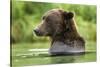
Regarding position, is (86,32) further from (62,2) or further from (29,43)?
(29,43)

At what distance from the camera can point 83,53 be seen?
7.43 feet

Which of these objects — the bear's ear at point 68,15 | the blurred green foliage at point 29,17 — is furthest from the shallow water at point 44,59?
the bear's ear at point 68,15

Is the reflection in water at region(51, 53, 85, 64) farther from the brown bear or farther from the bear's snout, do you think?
the bear's snout

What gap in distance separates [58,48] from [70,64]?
0.23 meters

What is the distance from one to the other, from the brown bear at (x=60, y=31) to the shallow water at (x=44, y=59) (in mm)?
55

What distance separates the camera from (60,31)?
2156 mm

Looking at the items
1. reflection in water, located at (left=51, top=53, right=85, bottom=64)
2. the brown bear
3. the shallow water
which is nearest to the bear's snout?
the brown bear

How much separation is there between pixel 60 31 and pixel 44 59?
0.34 metres

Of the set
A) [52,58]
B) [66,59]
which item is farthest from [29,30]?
[66,59]

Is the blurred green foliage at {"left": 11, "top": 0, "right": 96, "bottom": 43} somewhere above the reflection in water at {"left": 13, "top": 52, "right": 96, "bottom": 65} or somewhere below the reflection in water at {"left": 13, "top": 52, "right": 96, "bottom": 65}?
above

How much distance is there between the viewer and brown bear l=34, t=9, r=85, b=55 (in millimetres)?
2118

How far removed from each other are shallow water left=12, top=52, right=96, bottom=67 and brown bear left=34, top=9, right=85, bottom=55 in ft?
0.18

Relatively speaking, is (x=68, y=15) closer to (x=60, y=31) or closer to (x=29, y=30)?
(x=60, y=31)
